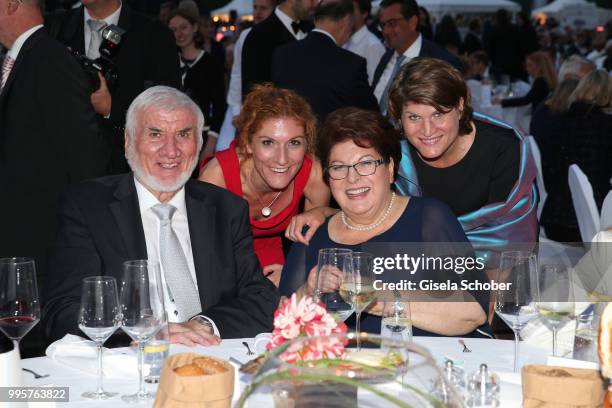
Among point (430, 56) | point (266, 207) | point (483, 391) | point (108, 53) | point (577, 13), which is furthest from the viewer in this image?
A: point (577, 13)

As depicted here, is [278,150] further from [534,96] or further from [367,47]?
[534,96]

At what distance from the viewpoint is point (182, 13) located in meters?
7.00

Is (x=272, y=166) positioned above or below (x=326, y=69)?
below

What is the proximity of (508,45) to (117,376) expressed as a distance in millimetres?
11823

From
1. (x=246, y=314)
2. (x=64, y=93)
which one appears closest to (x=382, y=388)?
(x=246, y=314)

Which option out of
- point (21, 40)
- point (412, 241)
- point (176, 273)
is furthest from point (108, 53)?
point (412, 241)

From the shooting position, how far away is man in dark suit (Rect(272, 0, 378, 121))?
538 centimetres

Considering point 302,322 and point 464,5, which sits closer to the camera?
point 302,322

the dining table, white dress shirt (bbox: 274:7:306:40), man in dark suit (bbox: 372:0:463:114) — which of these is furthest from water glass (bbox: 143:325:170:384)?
white dress shirt (bbox: 274:7:306:40)

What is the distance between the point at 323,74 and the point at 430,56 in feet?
2.55

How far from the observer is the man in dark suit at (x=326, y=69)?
538 centimetres

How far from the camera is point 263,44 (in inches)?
239

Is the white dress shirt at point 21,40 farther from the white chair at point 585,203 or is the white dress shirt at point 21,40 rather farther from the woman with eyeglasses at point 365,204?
the white chair at point 585,203

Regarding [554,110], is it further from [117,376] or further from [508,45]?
[508,45]
